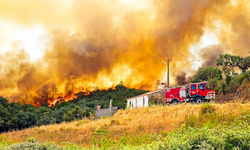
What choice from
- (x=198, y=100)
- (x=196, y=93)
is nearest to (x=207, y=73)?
(x=196, y=93)

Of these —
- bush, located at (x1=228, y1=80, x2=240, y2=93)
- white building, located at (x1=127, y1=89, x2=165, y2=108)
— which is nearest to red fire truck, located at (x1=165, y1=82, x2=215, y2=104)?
bush, located at (x1=228, y1=80, x2=240, y2=93)

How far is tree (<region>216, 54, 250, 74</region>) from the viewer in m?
42.3

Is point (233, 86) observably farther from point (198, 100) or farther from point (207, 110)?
point (207, 110)

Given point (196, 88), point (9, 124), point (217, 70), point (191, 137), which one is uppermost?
point (217, 70)

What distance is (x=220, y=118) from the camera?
12.4 metres

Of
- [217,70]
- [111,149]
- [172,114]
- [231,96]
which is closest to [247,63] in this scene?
[217,70]

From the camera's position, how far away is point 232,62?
43500 mm

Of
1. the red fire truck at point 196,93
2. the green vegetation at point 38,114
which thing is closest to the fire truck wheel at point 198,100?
the red fire truck at point 196,93

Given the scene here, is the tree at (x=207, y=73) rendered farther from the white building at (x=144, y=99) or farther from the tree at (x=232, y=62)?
the white building at (x=144, y=99)

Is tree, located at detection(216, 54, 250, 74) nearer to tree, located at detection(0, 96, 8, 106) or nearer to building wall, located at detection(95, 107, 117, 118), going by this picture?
building wall, located at detection(95, 107, 117, 118)

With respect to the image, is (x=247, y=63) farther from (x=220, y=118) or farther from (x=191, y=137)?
(x=191, y=137)

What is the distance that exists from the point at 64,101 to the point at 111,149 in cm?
6512

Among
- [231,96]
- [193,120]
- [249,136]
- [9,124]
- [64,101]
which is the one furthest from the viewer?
[64,101]

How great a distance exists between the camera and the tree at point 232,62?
4232cm
